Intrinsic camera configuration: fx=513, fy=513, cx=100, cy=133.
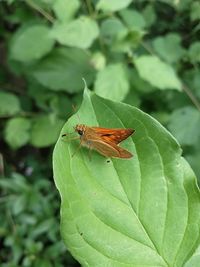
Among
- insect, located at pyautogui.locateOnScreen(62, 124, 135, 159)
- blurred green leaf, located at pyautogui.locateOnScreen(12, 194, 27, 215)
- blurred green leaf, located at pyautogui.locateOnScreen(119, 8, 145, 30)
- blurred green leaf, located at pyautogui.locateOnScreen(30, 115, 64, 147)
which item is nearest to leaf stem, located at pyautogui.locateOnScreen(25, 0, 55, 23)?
blurred green leaf, located at pyautogui.locateOnScreen(119, 8, 145, 30)

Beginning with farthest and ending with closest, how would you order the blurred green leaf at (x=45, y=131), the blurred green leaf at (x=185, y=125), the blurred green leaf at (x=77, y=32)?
the blurred green leaf at (x=45, y=131) → the blurred green leaf at (x=185, y=125) → the blurred green leaf at (x=77, y=32)

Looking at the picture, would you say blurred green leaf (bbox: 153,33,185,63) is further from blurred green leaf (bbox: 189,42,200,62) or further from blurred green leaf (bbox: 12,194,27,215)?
blurred green leaf (bbox: 12,194,27,215)

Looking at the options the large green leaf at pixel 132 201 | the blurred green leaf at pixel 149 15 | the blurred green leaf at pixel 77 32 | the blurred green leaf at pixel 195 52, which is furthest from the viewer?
the blurred green leaf at pixel 149 15

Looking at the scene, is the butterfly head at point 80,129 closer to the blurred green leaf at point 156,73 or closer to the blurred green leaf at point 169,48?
the blurred green leaf at point 156,73

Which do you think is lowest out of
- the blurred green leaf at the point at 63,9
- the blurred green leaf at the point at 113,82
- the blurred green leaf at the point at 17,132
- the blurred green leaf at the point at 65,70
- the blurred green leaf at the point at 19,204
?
the blurred green leaf at the point at 19,204

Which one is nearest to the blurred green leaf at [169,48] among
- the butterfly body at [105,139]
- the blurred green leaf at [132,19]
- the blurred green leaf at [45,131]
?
the blurred green leaf at [132,19]

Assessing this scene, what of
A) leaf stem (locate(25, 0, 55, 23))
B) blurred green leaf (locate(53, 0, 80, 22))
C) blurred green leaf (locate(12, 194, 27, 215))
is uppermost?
blurred green leaf (locate(53, 0, 80, 22))

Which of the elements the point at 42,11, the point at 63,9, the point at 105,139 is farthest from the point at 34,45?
the point at 105,139
